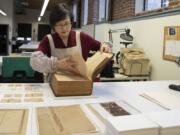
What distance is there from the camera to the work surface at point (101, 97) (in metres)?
1.25

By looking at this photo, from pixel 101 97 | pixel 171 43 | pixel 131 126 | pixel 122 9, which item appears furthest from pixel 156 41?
pixel 131 126

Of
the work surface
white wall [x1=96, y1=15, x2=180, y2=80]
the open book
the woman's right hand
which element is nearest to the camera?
the work surface

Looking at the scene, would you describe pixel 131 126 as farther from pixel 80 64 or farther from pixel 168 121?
pixel 80 64

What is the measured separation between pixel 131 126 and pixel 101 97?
664mm

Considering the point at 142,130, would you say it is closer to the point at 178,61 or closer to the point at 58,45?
the point at 58,45

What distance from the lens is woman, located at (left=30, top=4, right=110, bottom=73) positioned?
161cm

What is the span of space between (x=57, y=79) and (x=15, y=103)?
30cm

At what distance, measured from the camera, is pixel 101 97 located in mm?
1447

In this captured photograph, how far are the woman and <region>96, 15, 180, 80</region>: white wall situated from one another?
144 cm

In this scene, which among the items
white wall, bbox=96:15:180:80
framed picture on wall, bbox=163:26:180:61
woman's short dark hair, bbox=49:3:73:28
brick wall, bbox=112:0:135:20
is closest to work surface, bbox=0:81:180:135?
→ woman's short dark hair, bbox=49:3:73:28

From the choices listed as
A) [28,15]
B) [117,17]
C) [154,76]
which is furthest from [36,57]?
[28,15]

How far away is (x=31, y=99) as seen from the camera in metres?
1.35

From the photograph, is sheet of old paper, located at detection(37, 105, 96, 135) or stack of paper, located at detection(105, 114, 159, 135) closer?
stack of paper, located at detection(105, 114, 159, 135)

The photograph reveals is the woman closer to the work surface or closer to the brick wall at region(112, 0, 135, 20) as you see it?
the work surface
